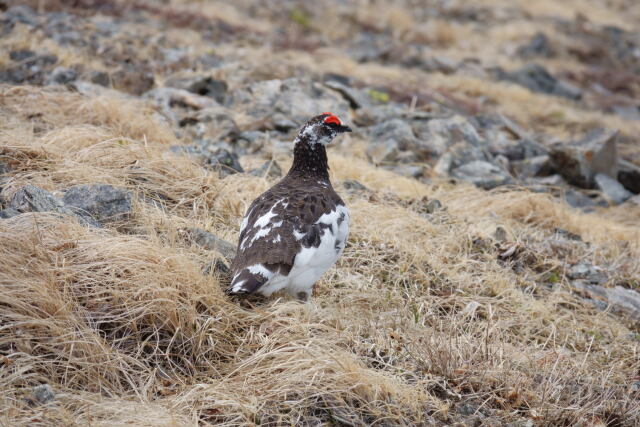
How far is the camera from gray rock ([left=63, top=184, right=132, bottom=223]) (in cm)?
427

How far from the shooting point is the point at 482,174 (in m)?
8.00

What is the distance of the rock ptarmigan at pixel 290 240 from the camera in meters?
3.69

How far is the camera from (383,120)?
9.52 m

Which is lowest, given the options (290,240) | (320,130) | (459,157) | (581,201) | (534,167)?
(581,201)

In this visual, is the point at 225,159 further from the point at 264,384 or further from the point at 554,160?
the point at 554,160

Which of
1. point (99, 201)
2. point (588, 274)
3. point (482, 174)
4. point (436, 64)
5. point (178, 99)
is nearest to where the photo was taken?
point (99, 201)

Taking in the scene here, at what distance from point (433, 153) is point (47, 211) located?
19.0ft

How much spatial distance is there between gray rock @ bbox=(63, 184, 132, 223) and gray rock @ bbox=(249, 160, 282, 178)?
2017 millimetres

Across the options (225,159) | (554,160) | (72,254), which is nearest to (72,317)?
(72,254)

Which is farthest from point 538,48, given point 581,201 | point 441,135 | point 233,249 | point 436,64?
point 233,249

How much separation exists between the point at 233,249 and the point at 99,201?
97 cm

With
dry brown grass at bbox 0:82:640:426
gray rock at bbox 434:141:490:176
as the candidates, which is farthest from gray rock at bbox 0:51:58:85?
gray rock at bbox 434:141:490:176

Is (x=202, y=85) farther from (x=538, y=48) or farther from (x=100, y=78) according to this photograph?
(x=538, y=48)

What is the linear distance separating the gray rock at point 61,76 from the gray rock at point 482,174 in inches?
204
